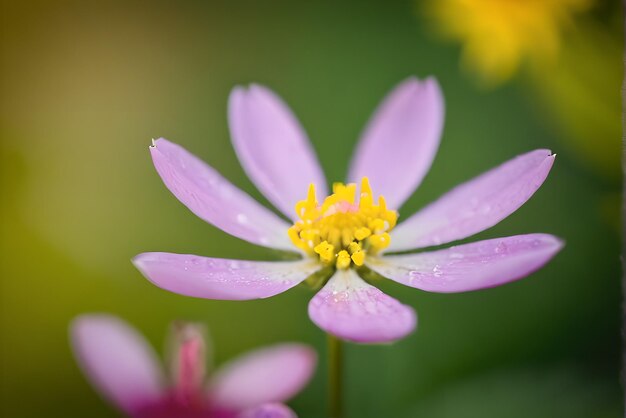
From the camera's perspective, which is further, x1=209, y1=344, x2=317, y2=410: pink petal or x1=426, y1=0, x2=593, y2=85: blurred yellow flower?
x1=426, y1=0, x2=593, y2=85: blurred yellow flower

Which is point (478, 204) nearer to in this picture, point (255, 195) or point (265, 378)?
point (265, 378)

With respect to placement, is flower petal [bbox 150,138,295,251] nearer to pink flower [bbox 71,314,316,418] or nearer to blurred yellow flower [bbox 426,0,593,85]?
pink flower [bbox 71,314,316,418]

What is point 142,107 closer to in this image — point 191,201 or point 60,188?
point 60,188

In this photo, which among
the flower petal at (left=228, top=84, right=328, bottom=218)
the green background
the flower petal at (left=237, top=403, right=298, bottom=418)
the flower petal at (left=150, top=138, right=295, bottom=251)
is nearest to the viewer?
the flower petal at (left=237, top=403, right=298, bottom=418)

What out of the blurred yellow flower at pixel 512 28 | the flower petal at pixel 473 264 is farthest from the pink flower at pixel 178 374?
the blurred yellow flower at pixel 512 28

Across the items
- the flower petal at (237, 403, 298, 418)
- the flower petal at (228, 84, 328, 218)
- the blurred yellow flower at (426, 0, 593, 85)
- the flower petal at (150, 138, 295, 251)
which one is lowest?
the flower petal at (237, 403, 298, 418)

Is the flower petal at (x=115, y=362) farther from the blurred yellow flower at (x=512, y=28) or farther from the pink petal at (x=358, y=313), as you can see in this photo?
the blurred yellow flower at (x=512, y=28)

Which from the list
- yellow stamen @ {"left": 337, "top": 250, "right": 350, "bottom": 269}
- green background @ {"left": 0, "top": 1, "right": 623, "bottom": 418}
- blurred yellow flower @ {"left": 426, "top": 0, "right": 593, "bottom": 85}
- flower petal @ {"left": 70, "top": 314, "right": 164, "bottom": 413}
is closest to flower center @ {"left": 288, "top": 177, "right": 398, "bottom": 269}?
yellow stamen @ {"left": 337, "top": 250, "right": 350, "bottom": 269}
